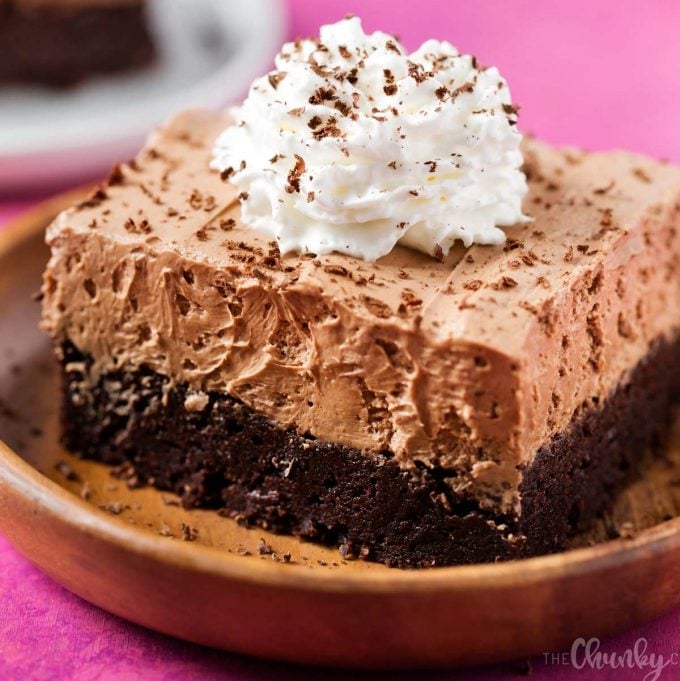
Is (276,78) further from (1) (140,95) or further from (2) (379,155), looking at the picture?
(1) (140,95)

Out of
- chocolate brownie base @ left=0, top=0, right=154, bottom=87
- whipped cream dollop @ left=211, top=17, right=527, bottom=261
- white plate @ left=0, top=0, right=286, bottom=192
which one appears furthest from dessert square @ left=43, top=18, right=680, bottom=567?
chocolate brownie base @ left=0, top=0, right=154, bottom=87

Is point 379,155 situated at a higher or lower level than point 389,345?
higher

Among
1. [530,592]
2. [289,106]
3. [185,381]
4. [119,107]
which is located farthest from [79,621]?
[119,107]

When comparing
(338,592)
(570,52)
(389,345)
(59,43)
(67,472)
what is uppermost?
(389,345)

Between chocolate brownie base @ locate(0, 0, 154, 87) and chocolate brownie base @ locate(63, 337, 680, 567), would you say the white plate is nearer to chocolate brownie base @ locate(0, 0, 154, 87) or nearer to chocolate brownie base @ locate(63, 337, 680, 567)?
chocolate brownie base @ locate(0, 0, 154, 87)

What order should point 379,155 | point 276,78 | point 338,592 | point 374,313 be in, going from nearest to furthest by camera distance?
point 338,592 → point 374,313 → point 379,155 → point 276,78

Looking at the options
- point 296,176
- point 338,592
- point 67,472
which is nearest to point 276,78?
point 296,176
